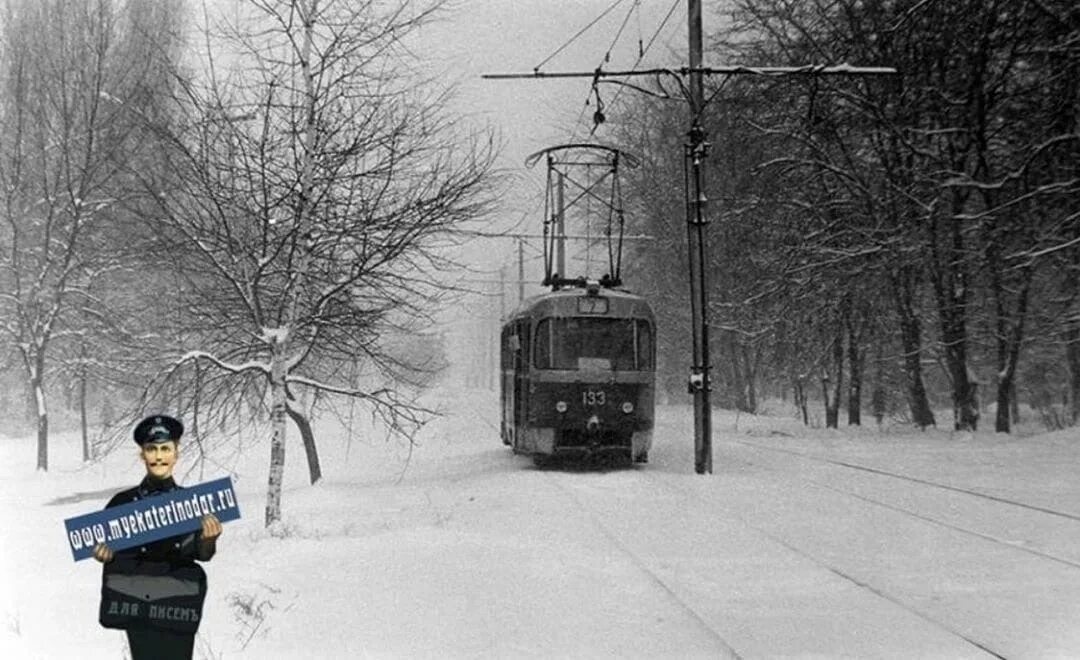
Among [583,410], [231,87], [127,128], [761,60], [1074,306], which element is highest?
[761,60]

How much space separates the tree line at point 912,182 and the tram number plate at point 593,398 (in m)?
4.94

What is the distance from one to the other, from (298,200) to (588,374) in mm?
5347

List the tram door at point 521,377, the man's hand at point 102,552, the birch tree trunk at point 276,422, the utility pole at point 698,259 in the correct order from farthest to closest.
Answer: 1. the tram door at point 521,377
2. the utility pole at point 698,259
3. the birch tree trunk at point 276,422
4. the man's hand at point 102,552

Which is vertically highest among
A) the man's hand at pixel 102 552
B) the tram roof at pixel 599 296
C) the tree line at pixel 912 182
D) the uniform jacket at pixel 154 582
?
the tree line at pixel 912 182

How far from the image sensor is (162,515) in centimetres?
247

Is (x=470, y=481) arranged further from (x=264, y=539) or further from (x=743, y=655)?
(x=743, y=655)

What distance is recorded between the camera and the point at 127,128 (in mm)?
16625

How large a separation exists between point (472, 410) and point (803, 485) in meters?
29.8

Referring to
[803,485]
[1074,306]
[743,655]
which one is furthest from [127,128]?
[1074,306]

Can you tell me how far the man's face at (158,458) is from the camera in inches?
98.0

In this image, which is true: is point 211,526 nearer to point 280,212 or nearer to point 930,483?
point 280,212

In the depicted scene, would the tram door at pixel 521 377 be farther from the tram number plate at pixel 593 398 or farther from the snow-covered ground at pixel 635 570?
the snow-covered ground at pixel 635 570

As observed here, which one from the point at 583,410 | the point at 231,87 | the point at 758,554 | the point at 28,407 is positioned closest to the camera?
the point at 758,554

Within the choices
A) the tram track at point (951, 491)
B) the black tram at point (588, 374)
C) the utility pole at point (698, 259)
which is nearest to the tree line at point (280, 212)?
the black tram at point (588, 374)
